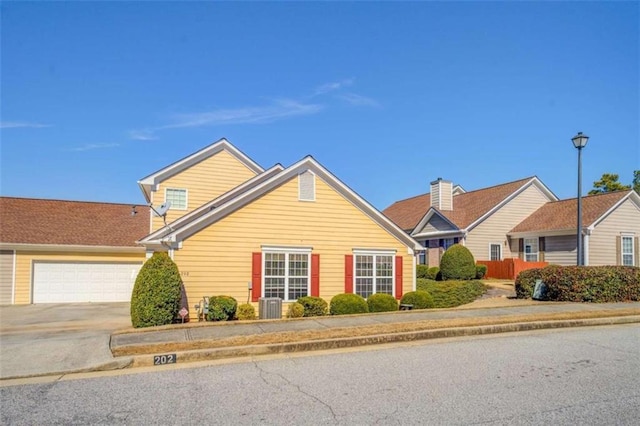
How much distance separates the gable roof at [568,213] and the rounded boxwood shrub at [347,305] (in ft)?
53.2

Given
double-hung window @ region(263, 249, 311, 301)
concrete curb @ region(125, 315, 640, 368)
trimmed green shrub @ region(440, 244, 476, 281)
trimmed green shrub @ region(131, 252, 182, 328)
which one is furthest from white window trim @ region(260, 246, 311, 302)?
trimmed green shrub @ region(440, 244, 476, 281)

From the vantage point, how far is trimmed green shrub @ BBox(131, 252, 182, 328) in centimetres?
1253

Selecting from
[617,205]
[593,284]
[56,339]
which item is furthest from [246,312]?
[617,205]

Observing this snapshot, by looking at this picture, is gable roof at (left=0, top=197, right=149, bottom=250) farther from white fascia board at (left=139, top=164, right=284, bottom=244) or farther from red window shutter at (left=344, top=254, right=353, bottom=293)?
red window shutter at (left=344, top=254, right=353, bottom=293)

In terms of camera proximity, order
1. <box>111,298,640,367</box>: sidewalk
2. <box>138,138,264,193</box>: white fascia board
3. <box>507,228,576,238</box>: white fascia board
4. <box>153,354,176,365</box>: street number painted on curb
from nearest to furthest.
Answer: <box>153,354,176,365</box>: street number painted on curb → <box>111,298,640,367</box>: sidewalk → <box>138,138,264,193</box>: white fascia board → <box>507,228,576,238</box>: white fascia board

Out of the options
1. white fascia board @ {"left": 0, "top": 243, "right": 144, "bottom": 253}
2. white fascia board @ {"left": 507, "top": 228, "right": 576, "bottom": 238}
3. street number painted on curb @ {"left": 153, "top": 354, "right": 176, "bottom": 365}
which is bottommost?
street number painted on curb @ {"left": 153, "top": 354, "right": 176, "bottom": 365}

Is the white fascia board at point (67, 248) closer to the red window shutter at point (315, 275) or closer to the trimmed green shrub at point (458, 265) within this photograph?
the red window shutter at point (315, 275)

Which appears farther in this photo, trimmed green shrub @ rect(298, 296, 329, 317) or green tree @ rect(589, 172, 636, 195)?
green tree @ rect(589, 172, 636, 195)

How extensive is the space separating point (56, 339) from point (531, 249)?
87.7ft

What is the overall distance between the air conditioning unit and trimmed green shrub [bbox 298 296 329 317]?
959 mm

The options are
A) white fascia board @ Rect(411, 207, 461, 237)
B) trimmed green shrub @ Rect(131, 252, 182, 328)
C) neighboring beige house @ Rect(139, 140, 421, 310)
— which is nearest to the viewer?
trimmed green shrub @ Rect(131, 252, 182, 328)

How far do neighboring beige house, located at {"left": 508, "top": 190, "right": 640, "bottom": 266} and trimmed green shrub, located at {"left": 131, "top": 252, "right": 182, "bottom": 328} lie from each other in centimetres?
2212

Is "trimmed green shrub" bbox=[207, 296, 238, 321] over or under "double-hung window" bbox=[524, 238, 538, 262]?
under

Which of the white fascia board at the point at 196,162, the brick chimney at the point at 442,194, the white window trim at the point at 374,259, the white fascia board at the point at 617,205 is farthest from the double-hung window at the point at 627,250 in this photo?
the white fascia board at the point at 196,162
